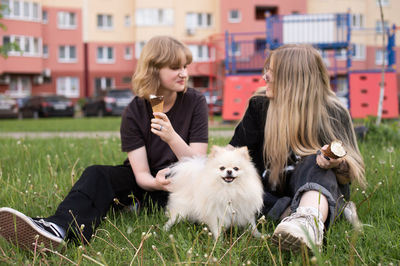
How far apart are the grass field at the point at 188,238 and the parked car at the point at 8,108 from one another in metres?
19.1

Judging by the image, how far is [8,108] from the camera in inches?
851

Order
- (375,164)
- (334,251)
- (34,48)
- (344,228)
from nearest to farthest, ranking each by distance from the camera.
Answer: (334,251) < (344,228) < (375,164) < (34,48)

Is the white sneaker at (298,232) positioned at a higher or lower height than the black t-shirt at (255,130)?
lower

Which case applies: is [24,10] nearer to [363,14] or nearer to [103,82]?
[103,82]

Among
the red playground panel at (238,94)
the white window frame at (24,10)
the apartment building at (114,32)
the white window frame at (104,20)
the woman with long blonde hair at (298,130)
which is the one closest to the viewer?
the woman with long blonde hair at (298,130)

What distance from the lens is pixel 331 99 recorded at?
9.46ft

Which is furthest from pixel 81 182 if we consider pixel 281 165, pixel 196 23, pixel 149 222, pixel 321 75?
pixel 196 23

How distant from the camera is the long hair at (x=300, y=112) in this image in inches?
109

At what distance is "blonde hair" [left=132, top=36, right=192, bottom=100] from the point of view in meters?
3.05

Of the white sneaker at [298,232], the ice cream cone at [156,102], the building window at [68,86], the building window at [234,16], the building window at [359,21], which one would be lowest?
the white sneaker at [298,232]

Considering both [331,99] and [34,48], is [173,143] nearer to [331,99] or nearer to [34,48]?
[331,99]

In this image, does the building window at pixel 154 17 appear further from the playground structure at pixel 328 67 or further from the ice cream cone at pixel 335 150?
the ice cream cone at pixel 335 150

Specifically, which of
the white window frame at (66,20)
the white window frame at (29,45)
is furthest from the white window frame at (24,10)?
the white window frame at (66,20)

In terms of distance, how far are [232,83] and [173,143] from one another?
893 centimetres
